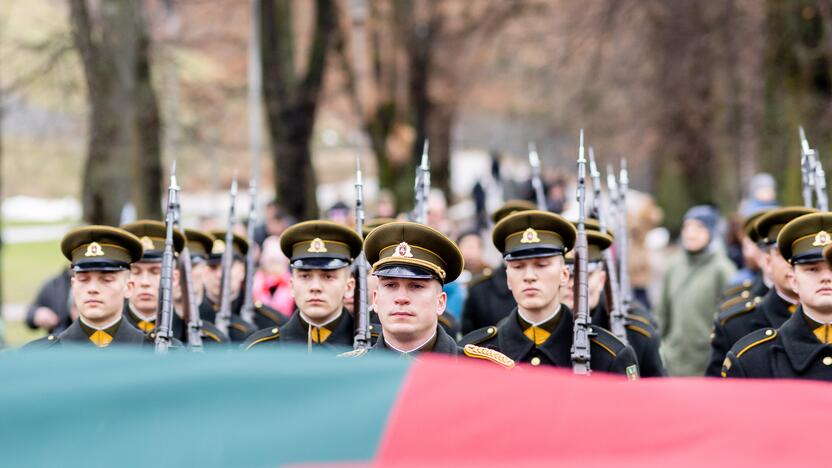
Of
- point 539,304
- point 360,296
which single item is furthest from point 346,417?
point 360,296

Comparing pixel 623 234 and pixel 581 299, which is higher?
pixel 623 234

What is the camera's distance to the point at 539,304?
265 inches

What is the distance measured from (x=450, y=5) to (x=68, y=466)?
29.3m

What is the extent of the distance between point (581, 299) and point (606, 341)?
0.26 metres

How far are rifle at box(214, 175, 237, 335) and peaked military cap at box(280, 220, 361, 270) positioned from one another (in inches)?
72.0

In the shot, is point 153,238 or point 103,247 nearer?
point 103,247

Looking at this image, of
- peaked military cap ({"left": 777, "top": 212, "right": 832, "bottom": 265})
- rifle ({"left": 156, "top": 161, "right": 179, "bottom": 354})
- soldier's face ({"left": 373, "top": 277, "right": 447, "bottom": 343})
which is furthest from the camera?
rifle ({"left": 156, "top": 161, "right": 179, "bottom": 354})

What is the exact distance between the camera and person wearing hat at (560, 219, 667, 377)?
7.67 metres

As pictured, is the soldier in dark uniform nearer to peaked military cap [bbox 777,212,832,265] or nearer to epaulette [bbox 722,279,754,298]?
peaked military cap [bbox 777,212,832,265]

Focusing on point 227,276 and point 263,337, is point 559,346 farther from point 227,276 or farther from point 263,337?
point 227,276

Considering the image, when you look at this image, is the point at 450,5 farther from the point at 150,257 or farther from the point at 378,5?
the point at 150,257

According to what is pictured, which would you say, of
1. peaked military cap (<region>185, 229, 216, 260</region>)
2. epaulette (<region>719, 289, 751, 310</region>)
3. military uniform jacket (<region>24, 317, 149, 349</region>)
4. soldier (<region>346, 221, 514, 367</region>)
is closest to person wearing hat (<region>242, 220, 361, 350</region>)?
military uniform jacket (<region>24, 317, 149, 349</region>)

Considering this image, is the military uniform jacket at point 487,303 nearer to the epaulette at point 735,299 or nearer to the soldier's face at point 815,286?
the epaulette at point 735,299

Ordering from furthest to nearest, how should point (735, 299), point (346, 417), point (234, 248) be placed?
point (234, 248), point (735, 299), point (346, 417)
